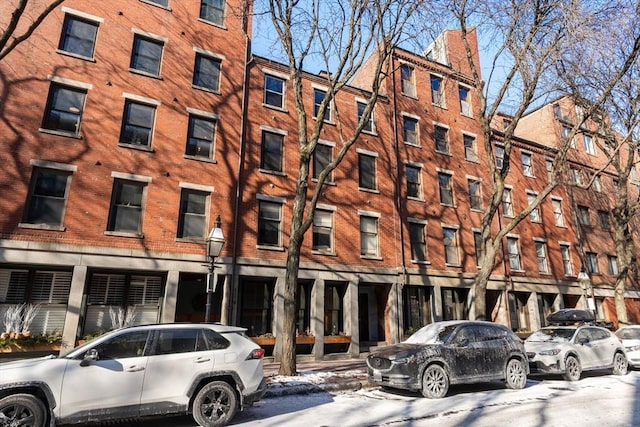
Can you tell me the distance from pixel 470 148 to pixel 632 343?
47.7ft

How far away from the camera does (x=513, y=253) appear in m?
25.0

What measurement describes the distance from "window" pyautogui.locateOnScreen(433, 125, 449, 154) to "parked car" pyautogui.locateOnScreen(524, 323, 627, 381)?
1359 cm

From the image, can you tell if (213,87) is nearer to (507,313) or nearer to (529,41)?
(529,41)

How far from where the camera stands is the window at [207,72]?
1761 cm

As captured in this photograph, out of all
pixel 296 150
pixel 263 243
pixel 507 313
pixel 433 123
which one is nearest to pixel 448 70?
pixel 433 123

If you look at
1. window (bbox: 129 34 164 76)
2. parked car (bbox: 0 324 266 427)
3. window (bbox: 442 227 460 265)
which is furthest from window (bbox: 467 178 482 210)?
parked car (bbox: 0 324 266 427)

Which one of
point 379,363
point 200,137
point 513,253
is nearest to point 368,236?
point 200,137

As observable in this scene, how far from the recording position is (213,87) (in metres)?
17.8

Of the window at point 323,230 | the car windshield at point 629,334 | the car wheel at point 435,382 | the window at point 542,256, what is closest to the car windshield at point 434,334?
the car wheel at point 435,382

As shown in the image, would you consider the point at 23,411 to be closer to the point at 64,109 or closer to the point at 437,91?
the point at 64,109

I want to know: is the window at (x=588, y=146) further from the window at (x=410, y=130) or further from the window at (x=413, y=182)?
the window at (x=413, y=182)

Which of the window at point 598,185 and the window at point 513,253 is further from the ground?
the window at point 598,185

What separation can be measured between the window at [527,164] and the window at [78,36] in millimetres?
27101

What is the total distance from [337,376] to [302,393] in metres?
2.18
